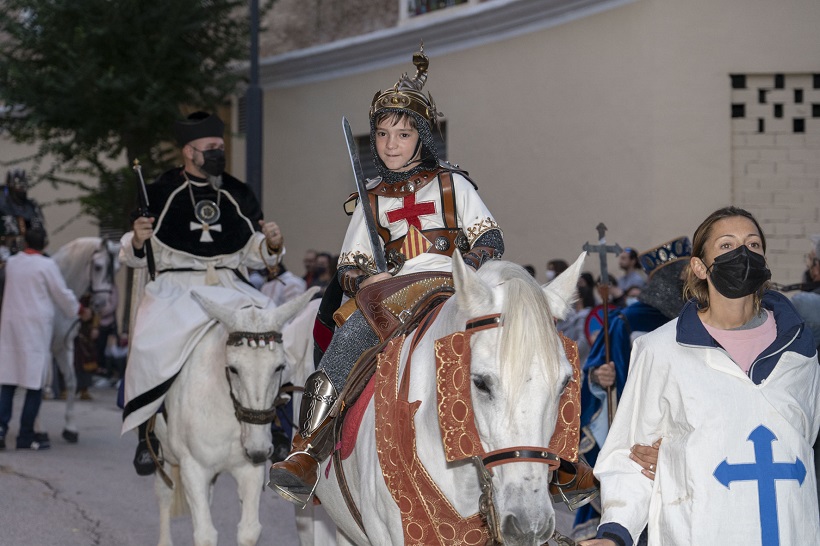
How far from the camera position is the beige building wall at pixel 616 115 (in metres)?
13.6

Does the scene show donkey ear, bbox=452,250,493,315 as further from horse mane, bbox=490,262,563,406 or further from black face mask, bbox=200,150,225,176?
black face mask, bbox=200,150,225,176

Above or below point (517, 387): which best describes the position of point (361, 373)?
below

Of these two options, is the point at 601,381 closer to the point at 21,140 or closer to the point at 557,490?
the point at 557,490

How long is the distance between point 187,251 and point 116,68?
11638mm

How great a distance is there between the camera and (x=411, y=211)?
210 inches

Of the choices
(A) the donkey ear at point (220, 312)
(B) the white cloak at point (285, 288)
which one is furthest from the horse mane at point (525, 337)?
(B) the white cloak at point (285, 288)

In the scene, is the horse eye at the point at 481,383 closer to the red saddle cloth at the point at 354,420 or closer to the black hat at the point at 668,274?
the red saddle cloth at the point at 354,420

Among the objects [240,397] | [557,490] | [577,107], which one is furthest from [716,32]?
[557,490]

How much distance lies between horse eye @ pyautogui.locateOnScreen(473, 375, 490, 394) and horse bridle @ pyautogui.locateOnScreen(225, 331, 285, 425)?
3.60 metres

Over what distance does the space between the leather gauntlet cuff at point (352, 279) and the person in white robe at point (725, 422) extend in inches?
62.3

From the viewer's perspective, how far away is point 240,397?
289 inches

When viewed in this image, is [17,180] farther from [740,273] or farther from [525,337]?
[740,273]

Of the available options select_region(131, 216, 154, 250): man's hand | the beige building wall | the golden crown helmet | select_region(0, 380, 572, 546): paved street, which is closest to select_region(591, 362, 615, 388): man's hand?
select_region(0, 380, 572, 546): paved street

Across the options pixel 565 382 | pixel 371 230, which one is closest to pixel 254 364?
pixel 371 230
